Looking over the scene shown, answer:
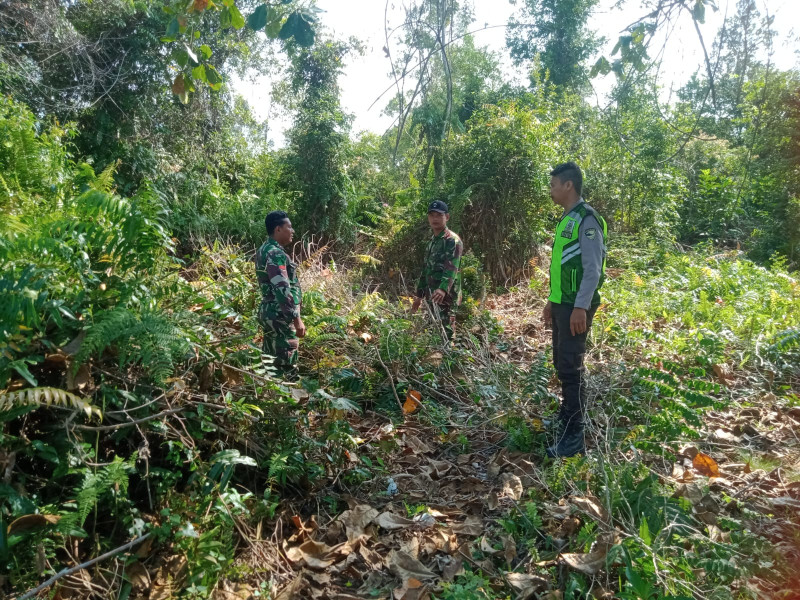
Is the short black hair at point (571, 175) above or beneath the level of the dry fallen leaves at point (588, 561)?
above

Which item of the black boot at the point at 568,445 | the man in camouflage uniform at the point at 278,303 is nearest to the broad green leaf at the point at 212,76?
the man in camouflage uniform at the point at 278,303

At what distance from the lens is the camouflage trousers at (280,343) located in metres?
4.50

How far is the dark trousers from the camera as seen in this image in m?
3.66

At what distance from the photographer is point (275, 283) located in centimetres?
448

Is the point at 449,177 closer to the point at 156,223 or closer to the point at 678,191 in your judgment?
the point at 678,191

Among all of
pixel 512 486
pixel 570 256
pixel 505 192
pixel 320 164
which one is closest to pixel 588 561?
pixel 512 486

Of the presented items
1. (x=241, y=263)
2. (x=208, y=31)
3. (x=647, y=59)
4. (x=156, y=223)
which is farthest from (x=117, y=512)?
(x=208, y=31)

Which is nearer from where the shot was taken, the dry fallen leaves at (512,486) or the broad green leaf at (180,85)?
the broad green leaf at (180,85)

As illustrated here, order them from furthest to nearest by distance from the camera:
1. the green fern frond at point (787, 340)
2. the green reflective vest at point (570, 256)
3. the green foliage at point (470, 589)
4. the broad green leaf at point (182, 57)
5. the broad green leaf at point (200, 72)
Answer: the green fern frond at point (787, 340)
the green reflective vest at point (570, 256)
the broad green leaf at point (200, 72)
the broad green leaf at point (182, 57)
the green foliage at point (470, 589)

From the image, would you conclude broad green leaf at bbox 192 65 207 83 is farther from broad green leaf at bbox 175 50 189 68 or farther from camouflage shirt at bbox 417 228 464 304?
camouflage shirt at bbox 417 228 464 304

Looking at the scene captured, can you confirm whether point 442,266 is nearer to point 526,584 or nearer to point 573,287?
point 573,287

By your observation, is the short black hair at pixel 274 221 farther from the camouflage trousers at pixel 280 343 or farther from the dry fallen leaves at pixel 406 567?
the dry fallen leaves at pixel 406 567

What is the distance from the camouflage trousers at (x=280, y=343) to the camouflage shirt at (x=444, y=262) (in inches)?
73.9

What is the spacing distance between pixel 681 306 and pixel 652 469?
3.76m
